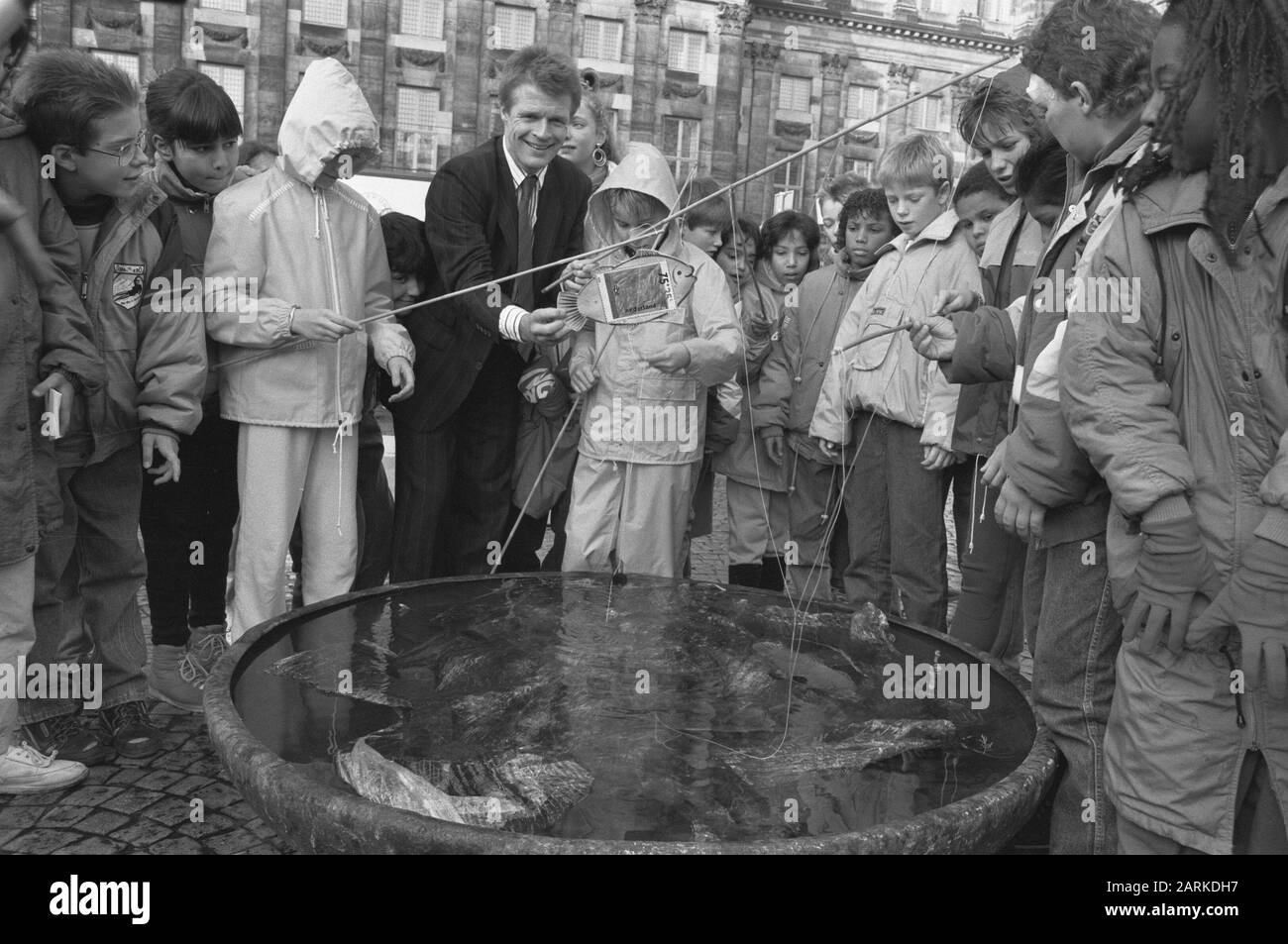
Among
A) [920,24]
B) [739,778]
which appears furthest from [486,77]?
[739,778]

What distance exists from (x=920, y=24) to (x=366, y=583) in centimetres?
3785

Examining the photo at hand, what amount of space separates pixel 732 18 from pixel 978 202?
109 feet

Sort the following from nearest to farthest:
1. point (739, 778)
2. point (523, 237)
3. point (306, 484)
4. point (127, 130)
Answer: point (739, 778) → point (127, 130) → point (306, 484) → point (523, 237)

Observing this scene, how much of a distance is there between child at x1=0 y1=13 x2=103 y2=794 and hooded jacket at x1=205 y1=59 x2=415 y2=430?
0.59m

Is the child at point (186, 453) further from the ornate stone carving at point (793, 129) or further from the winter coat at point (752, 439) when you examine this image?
the ornate stone carving at point (793, 129)

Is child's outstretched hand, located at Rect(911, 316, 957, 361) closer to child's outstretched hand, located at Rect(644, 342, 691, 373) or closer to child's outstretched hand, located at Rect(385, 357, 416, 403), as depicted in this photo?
child's outstretched hand, located at Rect(644, 342, 691, 373)

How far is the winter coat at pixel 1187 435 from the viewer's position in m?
2.15

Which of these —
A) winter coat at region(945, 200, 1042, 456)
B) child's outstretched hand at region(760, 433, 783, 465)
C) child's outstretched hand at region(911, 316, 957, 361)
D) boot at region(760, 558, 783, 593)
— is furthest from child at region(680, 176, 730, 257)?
child's outstretched hand at region(911, 316, 957, 361)

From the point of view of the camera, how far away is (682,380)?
4.48 m

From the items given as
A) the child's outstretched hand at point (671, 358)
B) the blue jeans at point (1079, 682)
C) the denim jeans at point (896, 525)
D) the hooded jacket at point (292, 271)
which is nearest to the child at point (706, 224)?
the denim jeans at point (896, 525)

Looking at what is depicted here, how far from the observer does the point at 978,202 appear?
4664mm

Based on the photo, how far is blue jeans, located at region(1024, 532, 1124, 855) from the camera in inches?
99.3

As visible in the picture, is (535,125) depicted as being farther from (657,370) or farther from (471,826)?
(471,826)

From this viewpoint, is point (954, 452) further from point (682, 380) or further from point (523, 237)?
point (523, 237)
